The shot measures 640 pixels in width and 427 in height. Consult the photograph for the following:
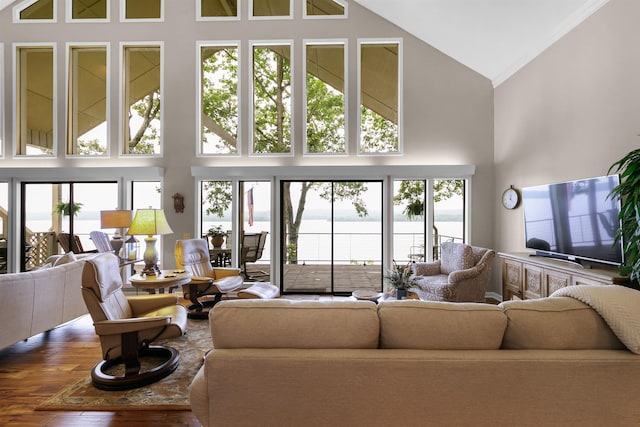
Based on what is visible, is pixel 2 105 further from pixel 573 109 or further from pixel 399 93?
pixel 573 109

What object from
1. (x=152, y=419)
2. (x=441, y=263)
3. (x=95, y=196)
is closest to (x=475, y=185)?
(x=441, y=263)

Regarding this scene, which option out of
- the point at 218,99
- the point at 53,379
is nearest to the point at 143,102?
the point at 218,99

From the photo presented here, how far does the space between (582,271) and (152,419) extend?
3.72m

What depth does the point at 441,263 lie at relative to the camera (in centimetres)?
504

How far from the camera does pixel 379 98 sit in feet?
19.5

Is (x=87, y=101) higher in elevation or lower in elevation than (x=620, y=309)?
higher

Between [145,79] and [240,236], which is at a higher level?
[145,79]

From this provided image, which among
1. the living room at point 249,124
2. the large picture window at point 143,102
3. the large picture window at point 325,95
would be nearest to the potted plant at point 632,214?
the living room at point 249,124

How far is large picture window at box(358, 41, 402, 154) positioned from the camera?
19.4 feet

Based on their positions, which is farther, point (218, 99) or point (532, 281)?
point (218, 99)

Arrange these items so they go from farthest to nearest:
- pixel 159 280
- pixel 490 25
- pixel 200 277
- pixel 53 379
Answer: pixel 490 25
pixel 200 277
pixel 159 280
pixel 53 379

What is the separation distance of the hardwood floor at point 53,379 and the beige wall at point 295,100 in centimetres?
239

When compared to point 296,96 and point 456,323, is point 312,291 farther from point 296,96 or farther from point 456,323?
point 456,323

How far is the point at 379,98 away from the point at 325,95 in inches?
38.2
